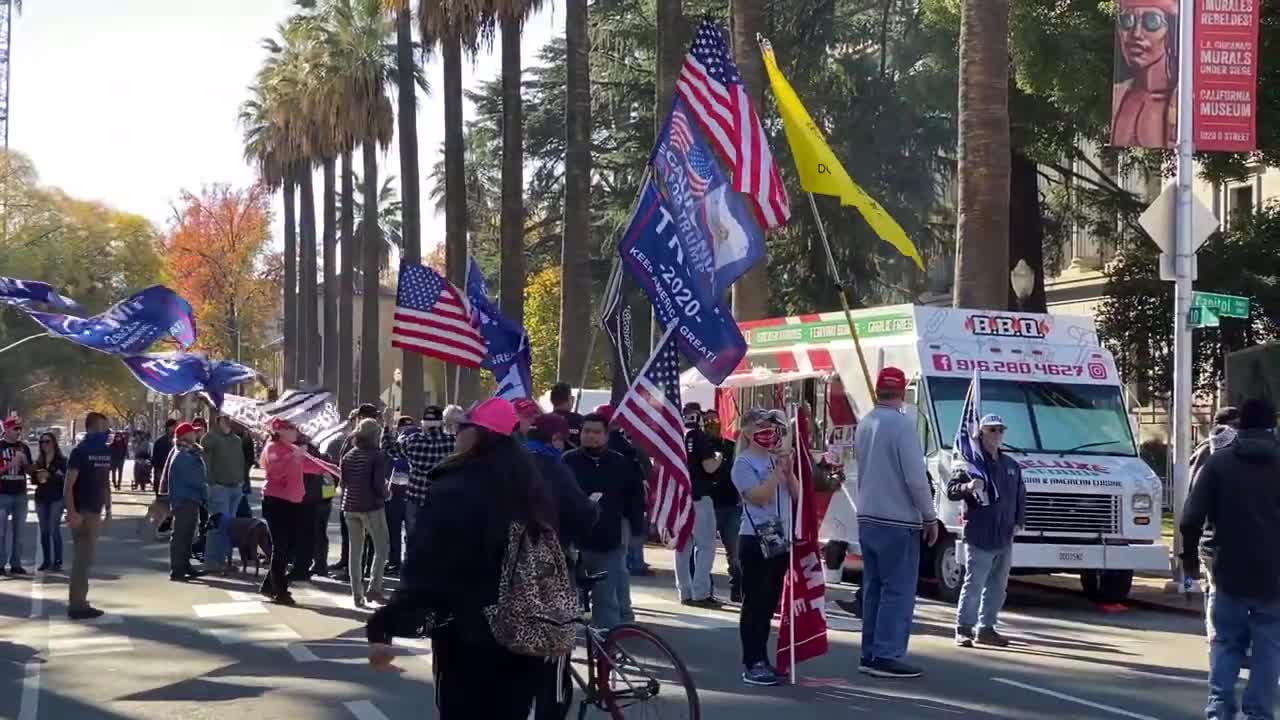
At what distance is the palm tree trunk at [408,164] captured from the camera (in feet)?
125

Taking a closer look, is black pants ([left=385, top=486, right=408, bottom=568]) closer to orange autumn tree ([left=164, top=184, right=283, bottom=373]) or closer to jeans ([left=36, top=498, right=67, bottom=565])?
jeans ([left=36, top=498, right=67, bottom=565])

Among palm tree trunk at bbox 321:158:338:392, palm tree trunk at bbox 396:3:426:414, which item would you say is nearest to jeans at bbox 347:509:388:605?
palm tree trunk at bbox 396:3:426:414

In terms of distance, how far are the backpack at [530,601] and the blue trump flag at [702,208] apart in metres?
10.3

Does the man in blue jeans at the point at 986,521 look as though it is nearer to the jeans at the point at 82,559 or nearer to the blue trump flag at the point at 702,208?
the blue trump flag at the point at 702,208

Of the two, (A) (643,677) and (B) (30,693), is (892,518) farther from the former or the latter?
(B) (30,693)

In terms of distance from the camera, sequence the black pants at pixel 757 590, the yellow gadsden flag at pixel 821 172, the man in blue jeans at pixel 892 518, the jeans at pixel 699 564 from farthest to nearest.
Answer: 1. the jeans at pixel 699 564
2. the yellow gadsden flag at pixel 821 172
3. the man in blue jeans at pixel 892 518
4. the black pants at pixel 757 590

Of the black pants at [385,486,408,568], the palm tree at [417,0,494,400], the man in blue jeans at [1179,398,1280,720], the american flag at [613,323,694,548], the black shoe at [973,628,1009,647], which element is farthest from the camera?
the palm tree at [417,0,494,400]

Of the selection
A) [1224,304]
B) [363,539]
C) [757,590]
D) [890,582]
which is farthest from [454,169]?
[757,590]

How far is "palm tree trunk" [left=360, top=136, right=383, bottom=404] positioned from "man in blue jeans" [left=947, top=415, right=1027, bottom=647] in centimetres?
3329

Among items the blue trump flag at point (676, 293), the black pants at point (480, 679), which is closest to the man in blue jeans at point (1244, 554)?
the black pants at point (480, 679)

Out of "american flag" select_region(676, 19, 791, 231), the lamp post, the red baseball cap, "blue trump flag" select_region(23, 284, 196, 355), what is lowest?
the red baseball cap

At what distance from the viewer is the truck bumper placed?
52.6 ft

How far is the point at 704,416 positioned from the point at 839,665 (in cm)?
610

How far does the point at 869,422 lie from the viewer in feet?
37.7
